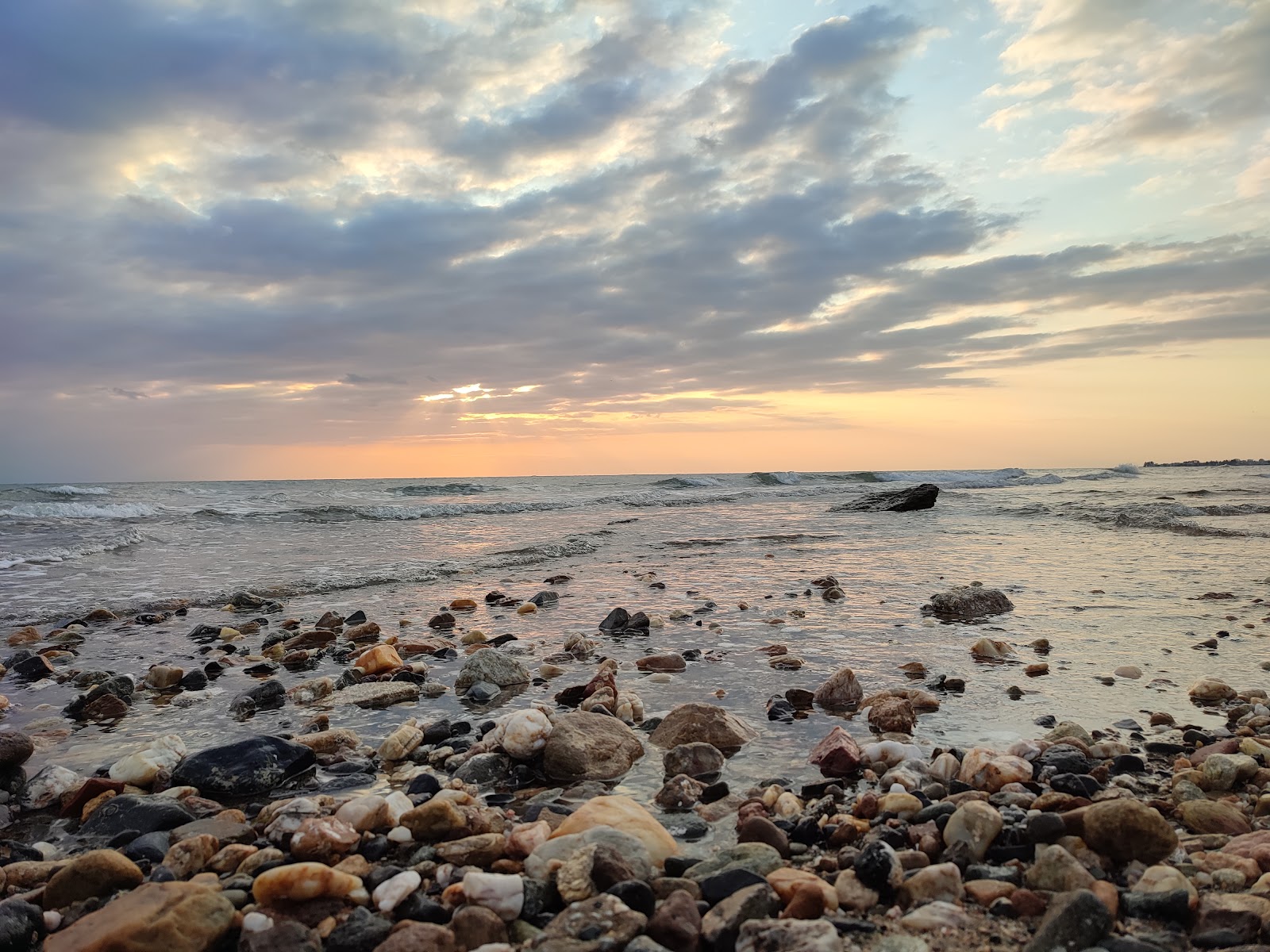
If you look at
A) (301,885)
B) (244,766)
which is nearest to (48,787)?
(244,766)

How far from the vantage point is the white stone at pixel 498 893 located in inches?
92.7

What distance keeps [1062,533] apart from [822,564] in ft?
24.2

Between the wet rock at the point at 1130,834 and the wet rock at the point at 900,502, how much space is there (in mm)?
23288

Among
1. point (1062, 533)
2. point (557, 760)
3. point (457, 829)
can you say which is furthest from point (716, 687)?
point (1062, 533)

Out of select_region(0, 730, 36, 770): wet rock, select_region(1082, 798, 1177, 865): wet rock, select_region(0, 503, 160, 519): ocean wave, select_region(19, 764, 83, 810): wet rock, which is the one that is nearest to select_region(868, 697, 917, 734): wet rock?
select_region(1082, 798, 1177, 865): wet rock

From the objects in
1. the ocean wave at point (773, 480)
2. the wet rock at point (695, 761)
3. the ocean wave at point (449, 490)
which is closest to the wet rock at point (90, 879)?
the wet rock at point (695, 761)

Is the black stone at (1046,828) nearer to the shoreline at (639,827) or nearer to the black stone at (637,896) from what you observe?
the shoreline at (639,827)

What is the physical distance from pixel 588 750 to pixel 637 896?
5.10 ft

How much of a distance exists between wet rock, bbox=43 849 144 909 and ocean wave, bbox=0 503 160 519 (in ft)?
88.4

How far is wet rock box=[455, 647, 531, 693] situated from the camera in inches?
219

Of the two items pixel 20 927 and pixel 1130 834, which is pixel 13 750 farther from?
pixel 1130 834

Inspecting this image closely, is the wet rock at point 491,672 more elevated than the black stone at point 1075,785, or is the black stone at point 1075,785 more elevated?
the black stone at point 1075,785

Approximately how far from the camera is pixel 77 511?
26.8 meters

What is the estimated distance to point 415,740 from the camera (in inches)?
166
